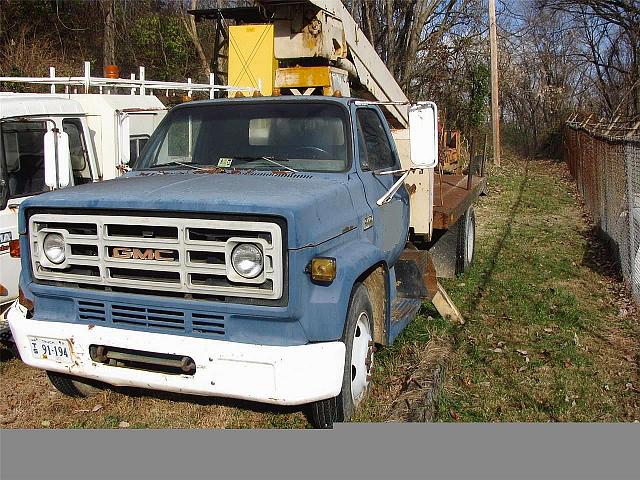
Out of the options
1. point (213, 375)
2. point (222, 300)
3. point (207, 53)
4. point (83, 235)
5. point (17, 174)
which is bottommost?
point (213, 375)

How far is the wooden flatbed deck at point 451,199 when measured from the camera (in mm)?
7391

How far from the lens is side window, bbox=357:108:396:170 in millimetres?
→ 5320

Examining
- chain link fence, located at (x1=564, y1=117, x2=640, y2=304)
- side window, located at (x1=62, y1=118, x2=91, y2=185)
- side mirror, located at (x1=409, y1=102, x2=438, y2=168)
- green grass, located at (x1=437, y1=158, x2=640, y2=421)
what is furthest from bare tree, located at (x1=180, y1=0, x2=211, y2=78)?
side mirror, located at (x1=409, y1=102, x2=438, y2=168)

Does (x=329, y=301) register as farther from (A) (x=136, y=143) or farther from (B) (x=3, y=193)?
(A) (x=136, y=143)

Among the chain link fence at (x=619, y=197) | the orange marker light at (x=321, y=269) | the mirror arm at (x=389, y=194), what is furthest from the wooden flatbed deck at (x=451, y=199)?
the orange marker light at (x=321, y=269)

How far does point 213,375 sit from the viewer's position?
385 cm

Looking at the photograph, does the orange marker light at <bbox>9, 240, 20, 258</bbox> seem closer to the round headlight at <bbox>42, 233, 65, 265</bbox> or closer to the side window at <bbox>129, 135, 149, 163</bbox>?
the round headlight at <bbox>42, 233, 65, 265</bbox>

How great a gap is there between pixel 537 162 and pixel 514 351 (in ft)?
83.4

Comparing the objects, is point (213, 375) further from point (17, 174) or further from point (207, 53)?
point (207, 53)

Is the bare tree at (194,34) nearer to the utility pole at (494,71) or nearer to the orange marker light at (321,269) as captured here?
the utility pole at (494,71)

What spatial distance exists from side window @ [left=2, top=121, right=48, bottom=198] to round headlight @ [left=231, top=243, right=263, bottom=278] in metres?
3.19

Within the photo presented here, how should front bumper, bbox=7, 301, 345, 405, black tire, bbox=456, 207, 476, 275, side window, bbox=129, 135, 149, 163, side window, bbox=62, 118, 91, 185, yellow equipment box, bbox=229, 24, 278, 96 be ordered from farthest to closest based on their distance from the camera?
black tire, bbox=456, 207, 476, 275 < side window, bbox=129, 135, 149, 163 < side window, bbox=62, 118, 91, 185 < yellow equipment box, bbox=229, 24, 278, 96 < front bumper, bbox=7, 301, 345, 405

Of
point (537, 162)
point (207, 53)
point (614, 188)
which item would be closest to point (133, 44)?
point (207, 53)

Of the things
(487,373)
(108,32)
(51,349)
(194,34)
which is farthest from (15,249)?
(108,32)
